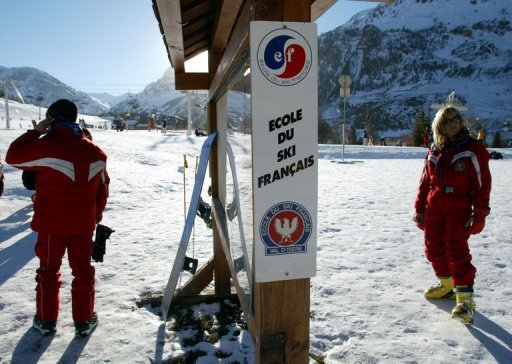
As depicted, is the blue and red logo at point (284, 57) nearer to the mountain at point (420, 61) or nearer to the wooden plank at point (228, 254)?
the wooden plank at point (228, 254)

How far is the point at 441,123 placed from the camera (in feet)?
10.8

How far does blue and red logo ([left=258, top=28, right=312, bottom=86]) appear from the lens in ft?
5.42

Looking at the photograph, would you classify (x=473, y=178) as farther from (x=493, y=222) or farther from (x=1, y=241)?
(x=1, y=241)

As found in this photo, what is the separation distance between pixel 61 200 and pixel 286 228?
2.04 m

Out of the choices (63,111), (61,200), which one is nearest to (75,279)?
(61,200)

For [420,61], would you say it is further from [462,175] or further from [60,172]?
[60,172]

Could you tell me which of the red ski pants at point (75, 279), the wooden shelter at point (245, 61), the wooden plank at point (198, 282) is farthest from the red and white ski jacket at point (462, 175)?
the red ski pants at point (75, 279)

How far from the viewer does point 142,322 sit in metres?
3.35

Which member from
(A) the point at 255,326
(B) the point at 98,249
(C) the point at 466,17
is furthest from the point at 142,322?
(C) the point at 466,17

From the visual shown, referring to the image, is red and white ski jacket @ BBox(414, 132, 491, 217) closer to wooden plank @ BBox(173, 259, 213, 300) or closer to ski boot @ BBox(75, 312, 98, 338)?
wooden plank @ BBox(173, 259, 213, 300)

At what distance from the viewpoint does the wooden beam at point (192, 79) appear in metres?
4.30

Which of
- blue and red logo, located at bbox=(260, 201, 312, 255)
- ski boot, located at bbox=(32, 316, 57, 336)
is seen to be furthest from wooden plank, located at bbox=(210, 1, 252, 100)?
ski boot, located at bbox=(32, 316, 57, 336)

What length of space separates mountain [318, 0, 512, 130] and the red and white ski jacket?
112826 mm

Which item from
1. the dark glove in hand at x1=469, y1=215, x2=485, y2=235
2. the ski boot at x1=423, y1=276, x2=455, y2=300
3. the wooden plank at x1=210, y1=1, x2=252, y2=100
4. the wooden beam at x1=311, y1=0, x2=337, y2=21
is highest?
the wooden beam at x1=311, y1=0, x2=337, y2=21
